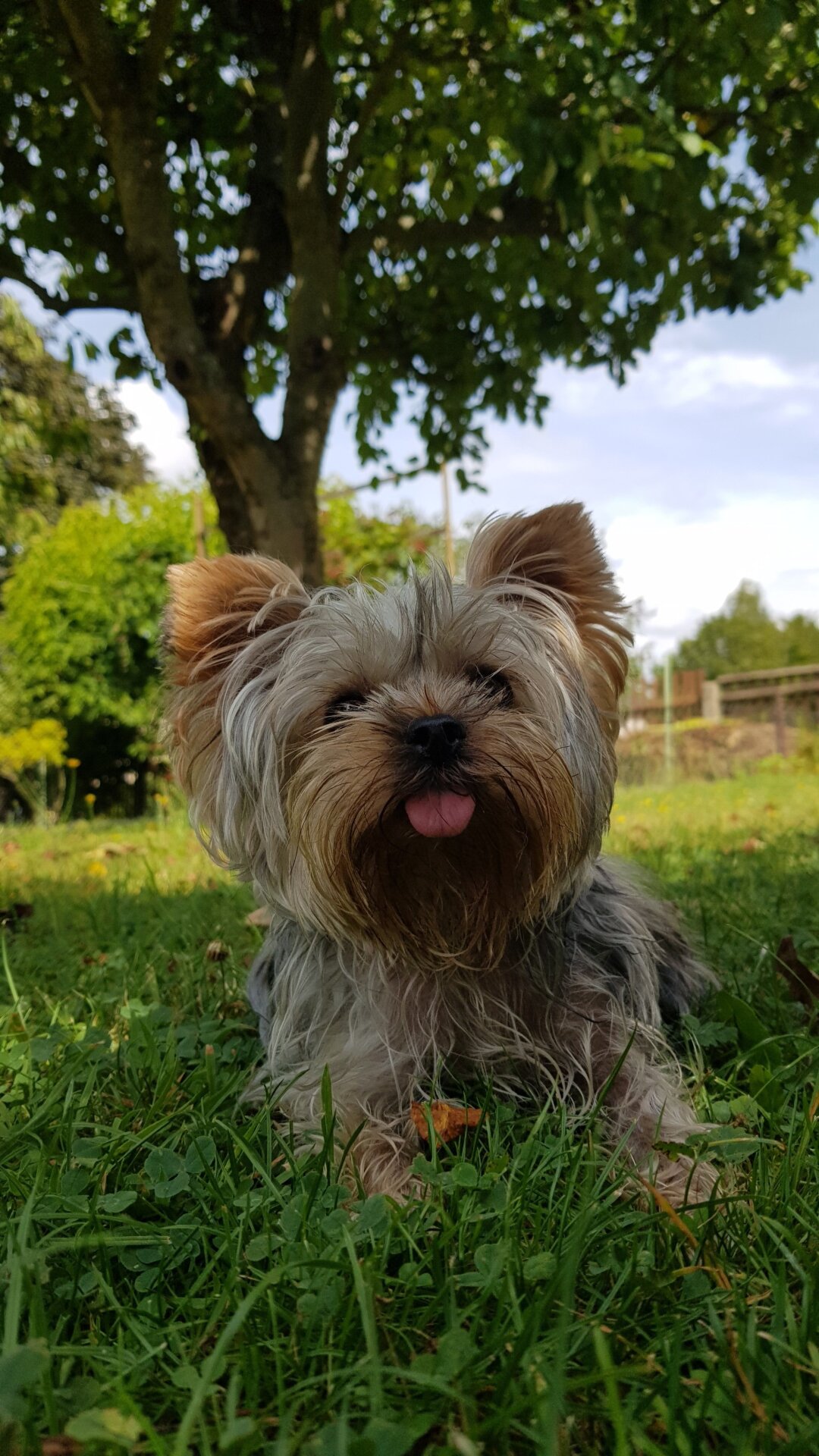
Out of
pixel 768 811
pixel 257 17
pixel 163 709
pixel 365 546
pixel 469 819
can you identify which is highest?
pixel 257 17

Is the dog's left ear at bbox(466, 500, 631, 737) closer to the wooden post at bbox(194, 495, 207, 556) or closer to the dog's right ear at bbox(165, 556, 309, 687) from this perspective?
the dog's right ear at bbox(165, 556, 309, 687)

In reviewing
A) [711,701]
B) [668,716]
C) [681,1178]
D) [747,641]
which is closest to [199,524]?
[668,716]

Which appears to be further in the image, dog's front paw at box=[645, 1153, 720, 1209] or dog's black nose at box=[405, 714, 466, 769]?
A: dog's black nose at box=[405, 714, 466, 769]

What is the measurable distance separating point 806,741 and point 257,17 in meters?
14.5

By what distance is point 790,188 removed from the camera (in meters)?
5.47

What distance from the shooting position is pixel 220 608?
2.91m

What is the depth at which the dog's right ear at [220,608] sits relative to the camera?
9.29 feet

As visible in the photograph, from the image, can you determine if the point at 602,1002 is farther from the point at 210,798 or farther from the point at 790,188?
the point at 790,188

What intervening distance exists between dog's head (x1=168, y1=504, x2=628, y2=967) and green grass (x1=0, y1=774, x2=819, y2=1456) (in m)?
0.59

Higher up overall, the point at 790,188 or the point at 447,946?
the point at 790,188

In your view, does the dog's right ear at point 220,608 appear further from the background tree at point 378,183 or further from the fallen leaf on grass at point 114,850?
the fallen leaf on grass at point 114,850

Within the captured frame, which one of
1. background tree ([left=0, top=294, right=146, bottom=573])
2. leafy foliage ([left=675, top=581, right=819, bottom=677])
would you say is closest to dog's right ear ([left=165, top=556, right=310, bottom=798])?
background tree ([left=0, top=294, right=146, bottom=573])

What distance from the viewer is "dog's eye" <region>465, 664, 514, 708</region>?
2.62 meters

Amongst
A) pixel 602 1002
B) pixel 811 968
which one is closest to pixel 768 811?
pixel 811 968
